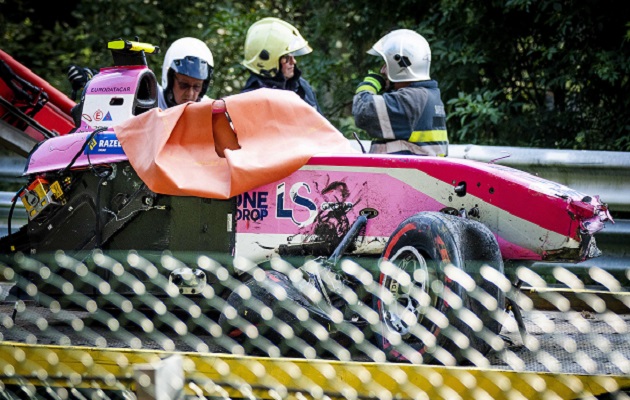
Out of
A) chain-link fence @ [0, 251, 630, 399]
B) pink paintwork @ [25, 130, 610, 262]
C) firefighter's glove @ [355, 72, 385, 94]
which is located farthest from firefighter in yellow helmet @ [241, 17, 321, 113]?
chain-link fence @ [0, 251, 630, 399]

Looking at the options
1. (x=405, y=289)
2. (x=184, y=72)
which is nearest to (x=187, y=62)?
(x=184, y=72)

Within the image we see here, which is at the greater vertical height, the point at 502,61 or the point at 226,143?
the point at 502,61

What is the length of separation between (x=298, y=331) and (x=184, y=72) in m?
2.23

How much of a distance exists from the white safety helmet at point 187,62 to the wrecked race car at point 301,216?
0.50 meters

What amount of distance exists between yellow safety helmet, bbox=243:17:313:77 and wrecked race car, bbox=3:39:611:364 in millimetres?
969

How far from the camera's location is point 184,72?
Answer: 6125 millimetres

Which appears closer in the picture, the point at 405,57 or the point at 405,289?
Result: the point at 405,289

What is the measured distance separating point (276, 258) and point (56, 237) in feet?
4.16

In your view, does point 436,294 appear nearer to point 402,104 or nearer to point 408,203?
point 408,203

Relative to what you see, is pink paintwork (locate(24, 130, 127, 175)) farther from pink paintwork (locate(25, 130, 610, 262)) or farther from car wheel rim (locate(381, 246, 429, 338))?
car wheel rim (locate(381, 246, 429, 338))

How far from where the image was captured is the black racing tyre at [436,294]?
4023mm

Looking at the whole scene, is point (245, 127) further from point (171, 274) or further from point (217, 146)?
point (171, 274)

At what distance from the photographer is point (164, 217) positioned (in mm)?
5168

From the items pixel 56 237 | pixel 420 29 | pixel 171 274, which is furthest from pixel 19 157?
pixel 420 29
